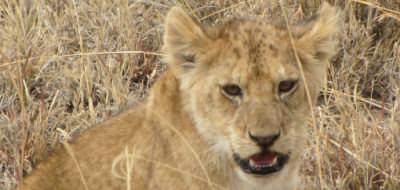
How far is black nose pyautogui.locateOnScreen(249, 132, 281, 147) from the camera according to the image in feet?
12.8

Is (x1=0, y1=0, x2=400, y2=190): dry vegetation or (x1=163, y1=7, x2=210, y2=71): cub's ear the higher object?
(x1=163, y1=7, x2=210, y2=71): cub's ear

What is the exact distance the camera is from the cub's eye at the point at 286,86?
13.4 ft

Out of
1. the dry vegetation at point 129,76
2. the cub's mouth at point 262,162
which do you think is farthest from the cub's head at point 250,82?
the dry vegetation at point 129,76

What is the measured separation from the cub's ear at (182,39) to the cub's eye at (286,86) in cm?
40

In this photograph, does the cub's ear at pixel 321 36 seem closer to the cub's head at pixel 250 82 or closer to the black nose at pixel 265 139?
the cub's head at pixel 250 82

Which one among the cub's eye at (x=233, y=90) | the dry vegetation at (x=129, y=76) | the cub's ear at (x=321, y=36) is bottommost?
the dry vegetation at (x=129, y=76)

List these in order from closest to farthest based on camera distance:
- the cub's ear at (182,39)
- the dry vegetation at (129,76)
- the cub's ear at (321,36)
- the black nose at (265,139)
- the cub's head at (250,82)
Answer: the black nose at (265,139) < the cub's head at (250,82) < the cub's ear at (182,39) < the cub's ear at (321,36) < the dry vegetation at (129,76)

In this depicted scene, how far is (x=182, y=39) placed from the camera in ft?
14.0

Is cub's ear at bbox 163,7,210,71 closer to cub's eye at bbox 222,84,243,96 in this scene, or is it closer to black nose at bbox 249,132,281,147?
cub's eye at bbox 222,84,243,96

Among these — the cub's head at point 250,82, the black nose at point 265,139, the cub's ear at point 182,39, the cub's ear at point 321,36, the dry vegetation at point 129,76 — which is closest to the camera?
the black nose at point 265,139

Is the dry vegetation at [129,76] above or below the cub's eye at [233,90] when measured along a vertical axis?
below

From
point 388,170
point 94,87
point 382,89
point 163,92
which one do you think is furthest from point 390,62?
point 163,92

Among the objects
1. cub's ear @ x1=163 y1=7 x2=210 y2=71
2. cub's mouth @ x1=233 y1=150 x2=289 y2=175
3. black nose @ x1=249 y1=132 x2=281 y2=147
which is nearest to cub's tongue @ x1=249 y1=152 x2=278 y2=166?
cub's mouth @ x1=233 y1=150 x2=289 y2=175

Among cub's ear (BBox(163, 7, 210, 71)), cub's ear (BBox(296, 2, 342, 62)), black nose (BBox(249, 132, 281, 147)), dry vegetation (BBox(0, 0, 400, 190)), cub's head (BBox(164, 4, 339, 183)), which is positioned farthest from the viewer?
dry vegetation (BBox(0, 0, 400, 190))
